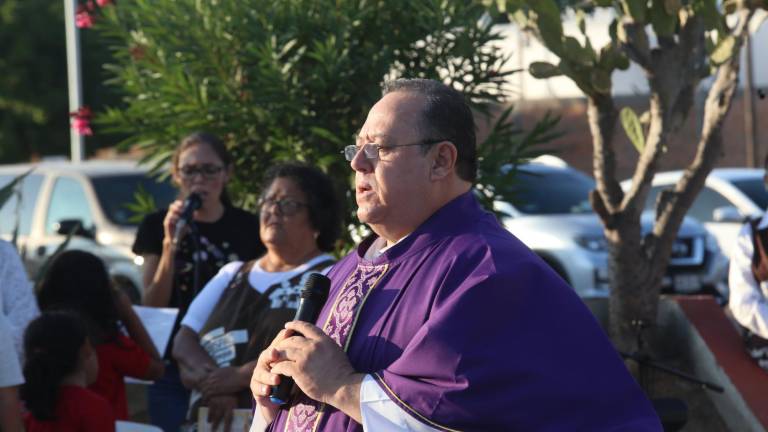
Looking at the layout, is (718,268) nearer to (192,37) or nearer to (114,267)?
(114,267)

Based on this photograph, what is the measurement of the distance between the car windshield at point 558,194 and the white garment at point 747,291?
7000mm

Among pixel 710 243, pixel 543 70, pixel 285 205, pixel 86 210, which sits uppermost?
pixel 543 70

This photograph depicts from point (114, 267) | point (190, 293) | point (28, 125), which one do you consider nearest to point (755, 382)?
point (190, 293)

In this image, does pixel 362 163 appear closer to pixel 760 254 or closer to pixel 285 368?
pixel 285 368

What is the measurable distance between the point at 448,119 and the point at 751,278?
3.00 m

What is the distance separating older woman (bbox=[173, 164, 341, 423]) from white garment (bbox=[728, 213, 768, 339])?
1.88 m

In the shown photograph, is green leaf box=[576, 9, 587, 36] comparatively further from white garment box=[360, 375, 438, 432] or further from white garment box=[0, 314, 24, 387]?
white garment box=[360, 375, 438, 432]

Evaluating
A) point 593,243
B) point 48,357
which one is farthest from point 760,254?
point 593,243

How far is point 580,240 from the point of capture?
12445 millimetres

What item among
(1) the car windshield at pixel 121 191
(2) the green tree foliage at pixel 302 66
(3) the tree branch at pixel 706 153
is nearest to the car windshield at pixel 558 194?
(1) the car windshield at pixel 121 191

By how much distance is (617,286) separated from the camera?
271 inches

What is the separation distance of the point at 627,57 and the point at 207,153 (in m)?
2.11

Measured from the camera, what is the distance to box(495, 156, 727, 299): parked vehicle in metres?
12.3

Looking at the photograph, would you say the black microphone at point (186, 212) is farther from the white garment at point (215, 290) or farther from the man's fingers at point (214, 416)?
the man's fingers at point (214, 416)
